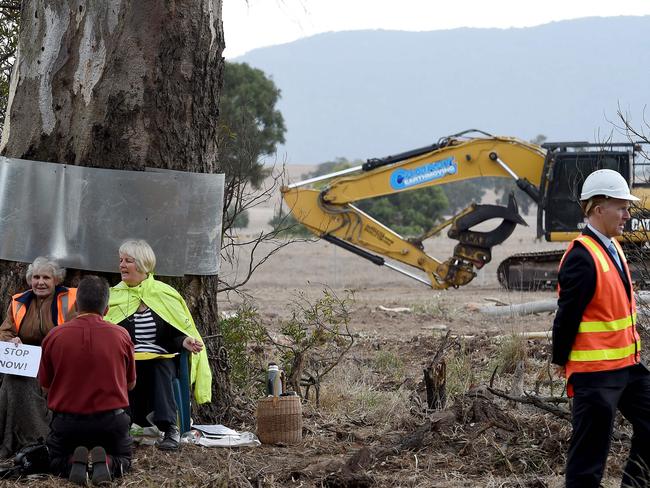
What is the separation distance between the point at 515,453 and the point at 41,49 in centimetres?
449

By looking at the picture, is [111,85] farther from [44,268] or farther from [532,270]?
[532,270]

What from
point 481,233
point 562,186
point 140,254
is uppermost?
point 562,186

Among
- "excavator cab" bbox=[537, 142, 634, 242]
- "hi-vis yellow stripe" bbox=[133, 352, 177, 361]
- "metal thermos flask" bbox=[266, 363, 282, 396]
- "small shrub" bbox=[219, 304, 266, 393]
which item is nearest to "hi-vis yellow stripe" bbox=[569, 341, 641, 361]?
"metal thermos flask" bbox=[266, 363, 282, 396]

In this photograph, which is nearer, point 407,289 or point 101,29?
point 101,29

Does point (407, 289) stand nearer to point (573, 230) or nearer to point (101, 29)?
point (573, 230)

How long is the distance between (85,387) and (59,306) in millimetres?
861

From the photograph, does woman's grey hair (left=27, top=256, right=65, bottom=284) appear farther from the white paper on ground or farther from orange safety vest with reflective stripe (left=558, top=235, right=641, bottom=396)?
orange safety vest with reflective stripe (left=558, top=235, right=641, bottom=396)

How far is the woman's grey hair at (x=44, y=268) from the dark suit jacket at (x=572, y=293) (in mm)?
3445

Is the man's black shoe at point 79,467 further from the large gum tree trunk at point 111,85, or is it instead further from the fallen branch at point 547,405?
the fallen branch at point 547,405

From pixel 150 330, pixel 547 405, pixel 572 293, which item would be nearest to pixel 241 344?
pixel 150 330

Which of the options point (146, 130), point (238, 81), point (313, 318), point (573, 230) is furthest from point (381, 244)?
point (238, 81)

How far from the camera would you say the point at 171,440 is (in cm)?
737

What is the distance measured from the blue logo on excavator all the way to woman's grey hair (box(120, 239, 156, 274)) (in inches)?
518

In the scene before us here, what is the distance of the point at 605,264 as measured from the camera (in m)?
5.58
